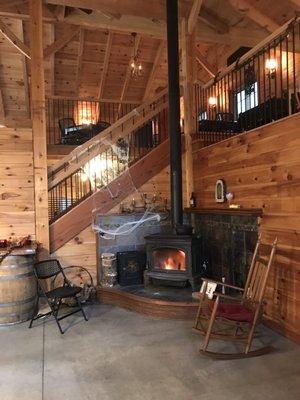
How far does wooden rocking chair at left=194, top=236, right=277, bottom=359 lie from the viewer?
298cm

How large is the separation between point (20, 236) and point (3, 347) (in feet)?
5.50

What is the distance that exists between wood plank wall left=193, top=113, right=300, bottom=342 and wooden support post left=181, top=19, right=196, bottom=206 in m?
→ 1.10

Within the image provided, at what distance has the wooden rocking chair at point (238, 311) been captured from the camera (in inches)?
117

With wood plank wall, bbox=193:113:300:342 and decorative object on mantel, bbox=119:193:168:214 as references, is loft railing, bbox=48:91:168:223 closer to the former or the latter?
decorative object on mantel, bbox=119:193:168:214

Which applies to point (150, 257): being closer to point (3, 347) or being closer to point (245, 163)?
point (245, 163)

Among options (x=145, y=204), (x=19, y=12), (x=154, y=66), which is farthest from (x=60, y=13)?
(x=145, y=204)

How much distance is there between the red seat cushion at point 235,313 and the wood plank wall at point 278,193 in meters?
0.54

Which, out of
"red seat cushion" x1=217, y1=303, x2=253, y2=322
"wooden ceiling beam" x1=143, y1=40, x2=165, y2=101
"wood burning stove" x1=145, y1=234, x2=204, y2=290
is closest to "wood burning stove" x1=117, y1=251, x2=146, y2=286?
"wood burning stove" x1=145, y1=234, x2=204, y2=290

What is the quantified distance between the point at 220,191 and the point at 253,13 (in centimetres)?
346

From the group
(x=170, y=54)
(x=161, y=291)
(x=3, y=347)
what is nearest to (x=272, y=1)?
(x=170, y=54)

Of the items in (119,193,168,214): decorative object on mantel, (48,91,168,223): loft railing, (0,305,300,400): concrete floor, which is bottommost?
→ (0,305,300,400): concrete floor

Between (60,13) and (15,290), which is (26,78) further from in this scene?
(15,290)

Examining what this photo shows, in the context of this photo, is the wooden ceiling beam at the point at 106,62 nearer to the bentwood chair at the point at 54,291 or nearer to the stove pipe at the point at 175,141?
the stove pipe at the point at 175,141

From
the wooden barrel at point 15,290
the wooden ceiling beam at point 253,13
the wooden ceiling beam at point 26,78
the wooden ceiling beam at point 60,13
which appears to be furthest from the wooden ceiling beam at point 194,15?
the wooden barrel at point 15,290
